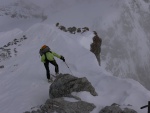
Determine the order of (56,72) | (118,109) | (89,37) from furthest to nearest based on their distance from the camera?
1. (89,37)
2. (56,72)
3. (118,109)

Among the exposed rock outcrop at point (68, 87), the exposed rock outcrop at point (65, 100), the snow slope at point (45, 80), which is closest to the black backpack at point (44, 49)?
the snow slope at point (45, 80)

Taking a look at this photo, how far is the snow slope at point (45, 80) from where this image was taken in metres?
17.7

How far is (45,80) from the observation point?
2281 centimetres

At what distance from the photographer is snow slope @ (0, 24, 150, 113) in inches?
698

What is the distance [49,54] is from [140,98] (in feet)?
21.8

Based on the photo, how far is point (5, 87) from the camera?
23.9 meters

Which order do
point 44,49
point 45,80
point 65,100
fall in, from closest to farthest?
point 65,100
point 44,49
point 45,80

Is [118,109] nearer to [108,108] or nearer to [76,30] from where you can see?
[108,108]

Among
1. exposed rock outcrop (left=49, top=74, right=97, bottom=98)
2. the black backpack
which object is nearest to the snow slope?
exposed rock outcrop (left=49, top=74, right=97, bottom=98)

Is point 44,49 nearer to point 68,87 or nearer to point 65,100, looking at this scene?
point 68,87

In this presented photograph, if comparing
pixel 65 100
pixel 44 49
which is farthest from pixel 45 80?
pixel 65 100

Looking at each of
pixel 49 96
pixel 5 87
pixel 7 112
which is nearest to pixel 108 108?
pixel 49 96

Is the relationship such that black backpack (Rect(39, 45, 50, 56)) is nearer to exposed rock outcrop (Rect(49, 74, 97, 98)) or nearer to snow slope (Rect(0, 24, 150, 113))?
snow slope (Rect(0, 24, 150, 113))

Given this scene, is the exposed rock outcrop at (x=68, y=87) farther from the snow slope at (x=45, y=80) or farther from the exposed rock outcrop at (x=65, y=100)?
the snow slope at (x=45, y=80)
